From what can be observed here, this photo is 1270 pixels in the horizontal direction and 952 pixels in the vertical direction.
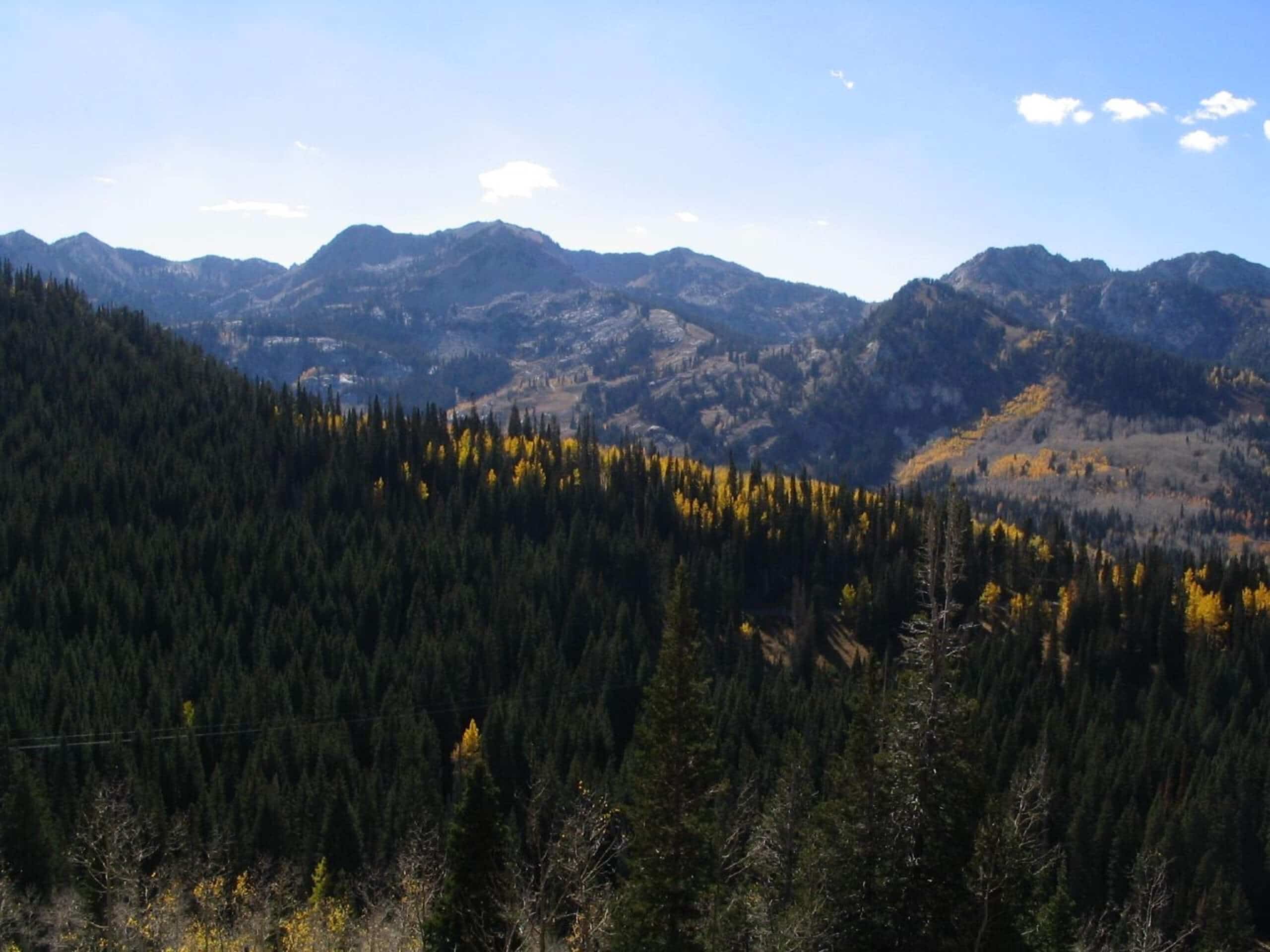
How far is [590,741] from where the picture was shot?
119m

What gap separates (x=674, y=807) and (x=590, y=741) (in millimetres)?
86058

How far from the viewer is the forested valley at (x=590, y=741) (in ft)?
106

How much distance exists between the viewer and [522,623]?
15762 cm

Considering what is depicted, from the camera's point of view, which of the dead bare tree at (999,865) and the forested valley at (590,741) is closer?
the dead bare tree at (999,865)

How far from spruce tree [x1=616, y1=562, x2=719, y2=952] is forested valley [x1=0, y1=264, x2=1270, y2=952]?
0.35ft

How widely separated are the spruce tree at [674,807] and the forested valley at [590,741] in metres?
0.11

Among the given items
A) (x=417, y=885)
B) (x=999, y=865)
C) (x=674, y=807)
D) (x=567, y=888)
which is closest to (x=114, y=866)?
(x=417, y=885)

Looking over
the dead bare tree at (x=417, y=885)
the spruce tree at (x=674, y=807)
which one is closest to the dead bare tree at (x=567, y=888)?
the spruce tree at (x=674, y=807)

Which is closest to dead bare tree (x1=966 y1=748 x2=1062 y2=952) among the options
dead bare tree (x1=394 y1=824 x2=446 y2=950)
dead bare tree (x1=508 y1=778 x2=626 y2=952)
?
dead bare tree (x1=508 y1=778 x2=626 y2=952)

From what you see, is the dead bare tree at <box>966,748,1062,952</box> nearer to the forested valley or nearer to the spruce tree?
the forested valley

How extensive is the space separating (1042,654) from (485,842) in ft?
462

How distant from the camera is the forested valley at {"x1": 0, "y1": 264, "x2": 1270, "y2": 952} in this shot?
32219 millimetres

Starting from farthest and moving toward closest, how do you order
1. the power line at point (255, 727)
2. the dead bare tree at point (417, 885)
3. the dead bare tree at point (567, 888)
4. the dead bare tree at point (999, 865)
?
the power line at point (255, 727) < the dead bare tree at point (417, 885) < the dead bare tree at point (567, 888) < the dead bare tree at point (999, 865)

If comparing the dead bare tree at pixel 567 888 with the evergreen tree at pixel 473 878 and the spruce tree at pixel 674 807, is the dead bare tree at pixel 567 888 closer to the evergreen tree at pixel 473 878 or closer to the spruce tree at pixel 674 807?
the evergreen tree at pixel 473 878
